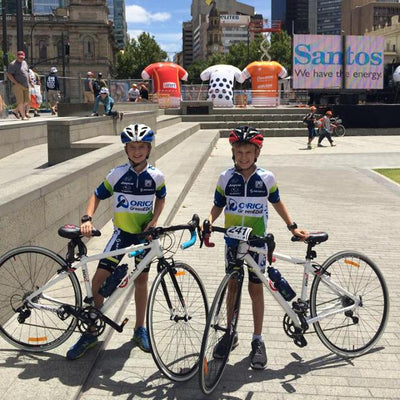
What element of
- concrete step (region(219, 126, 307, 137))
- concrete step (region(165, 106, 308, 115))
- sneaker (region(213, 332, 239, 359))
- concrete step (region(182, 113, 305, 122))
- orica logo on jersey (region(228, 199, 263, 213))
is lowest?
sneaker (region(213, 332, 239, 359))

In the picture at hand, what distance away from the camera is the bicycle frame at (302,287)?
140 inches

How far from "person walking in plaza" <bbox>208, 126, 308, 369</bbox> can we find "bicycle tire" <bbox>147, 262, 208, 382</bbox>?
32cm

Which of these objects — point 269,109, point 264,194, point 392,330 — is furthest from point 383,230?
point 269,109

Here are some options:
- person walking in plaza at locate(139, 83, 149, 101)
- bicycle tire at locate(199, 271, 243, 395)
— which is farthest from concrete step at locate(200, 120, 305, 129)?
bicycle tire at locate(199, 271, 243, 395)

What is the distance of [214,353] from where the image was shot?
10.9 ft

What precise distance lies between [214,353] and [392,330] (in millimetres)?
1957

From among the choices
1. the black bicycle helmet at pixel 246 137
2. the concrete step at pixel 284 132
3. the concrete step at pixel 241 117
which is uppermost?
the concrete step at pixel 241 117

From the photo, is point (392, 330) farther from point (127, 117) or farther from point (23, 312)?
point (127, 117)

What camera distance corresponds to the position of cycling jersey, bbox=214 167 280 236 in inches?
149

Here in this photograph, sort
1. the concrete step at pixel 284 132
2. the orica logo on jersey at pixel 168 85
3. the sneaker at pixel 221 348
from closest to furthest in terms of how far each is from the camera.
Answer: the sneaker at pixel 221 348 → the concrete step at pixel 284 132 → the orica logo on jersey at pixel 168 85

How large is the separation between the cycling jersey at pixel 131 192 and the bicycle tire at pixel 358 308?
136cm

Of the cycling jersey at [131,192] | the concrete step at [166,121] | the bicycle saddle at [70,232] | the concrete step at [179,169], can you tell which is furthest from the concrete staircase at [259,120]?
the bicycle saddle at [70,232]

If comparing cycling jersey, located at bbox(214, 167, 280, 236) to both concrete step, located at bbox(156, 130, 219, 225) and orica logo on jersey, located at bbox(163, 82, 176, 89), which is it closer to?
concrete step, located at bbox(156, 130, 219, 225)

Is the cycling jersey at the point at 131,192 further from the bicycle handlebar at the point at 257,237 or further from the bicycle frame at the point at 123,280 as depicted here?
the bicycle handlebar at the point at 257,237
